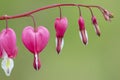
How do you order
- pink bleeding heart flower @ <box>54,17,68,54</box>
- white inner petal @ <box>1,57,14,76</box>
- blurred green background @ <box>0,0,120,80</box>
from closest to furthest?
white inner petal @ <box>1,57,14,76</box> < pink bleeding heart flower @ <box>54,17,68,54</box> < blurred green background @ <box>0,0,120,80</box>

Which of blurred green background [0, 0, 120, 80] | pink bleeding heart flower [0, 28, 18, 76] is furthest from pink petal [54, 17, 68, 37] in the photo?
blurred green background [0, 0, 120, 80]

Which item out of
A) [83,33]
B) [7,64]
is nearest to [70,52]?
[83,33]

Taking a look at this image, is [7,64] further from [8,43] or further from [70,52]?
[70,52]

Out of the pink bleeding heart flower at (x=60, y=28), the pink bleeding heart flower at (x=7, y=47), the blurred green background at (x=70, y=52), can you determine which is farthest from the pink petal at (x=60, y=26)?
the blurred green background at (x=70, y=52)

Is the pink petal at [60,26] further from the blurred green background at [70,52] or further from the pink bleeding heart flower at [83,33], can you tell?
the blurred green background at [70,52]

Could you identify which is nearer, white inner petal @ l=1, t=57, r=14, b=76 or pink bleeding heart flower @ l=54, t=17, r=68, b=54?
white inner petal @ l=1, t=57, r=14, b=76

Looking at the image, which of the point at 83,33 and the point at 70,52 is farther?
the point at 70,52

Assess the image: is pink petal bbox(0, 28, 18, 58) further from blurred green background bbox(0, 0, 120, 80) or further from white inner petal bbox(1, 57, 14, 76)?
blurred green background bbox(0, 0, 120, 80)

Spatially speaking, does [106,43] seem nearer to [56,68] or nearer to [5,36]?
[56,68]
